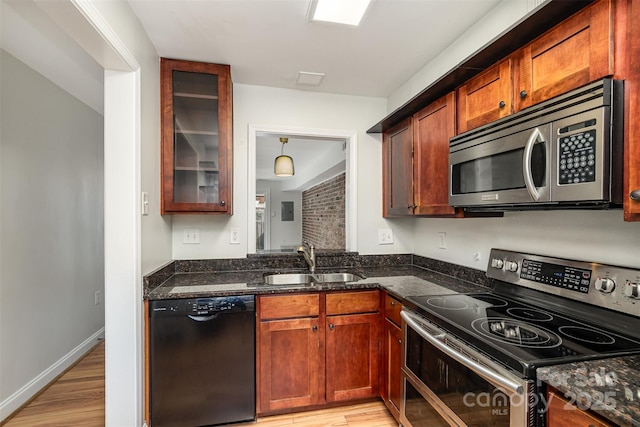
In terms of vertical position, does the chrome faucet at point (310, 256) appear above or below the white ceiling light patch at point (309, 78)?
below

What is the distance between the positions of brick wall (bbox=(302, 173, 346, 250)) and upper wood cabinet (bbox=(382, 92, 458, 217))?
159 cm

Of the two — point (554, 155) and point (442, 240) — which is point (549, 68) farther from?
point (442, 240)

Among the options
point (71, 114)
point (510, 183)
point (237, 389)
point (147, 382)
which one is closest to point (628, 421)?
point (510, 183)

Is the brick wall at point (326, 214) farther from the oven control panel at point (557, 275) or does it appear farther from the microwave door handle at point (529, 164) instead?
the microwave door handle at point (529, 164)

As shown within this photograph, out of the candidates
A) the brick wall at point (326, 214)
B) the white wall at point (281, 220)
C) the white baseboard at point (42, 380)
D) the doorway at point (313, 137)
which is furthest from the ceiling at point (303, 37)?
the white wall at point (281, 220)

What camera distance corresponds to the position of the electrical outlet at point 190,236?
2436mm

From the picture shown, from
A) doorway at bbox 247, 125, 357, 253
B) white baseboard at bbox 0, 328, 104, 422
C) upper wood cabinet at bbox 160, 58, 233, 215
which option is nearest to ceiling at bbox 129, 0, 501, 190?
upper wood cabinet at bbox 160, 58, 233, 215

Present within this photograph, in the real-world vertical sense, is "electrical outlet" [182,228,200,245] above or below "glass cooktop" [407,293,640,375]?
above

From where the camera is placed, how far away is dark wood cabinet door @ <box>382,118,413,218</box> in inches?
88.7

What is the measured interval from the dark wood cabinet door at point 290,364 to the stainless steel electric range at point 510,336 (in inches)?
22.6

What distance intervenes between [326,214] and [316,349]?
355 cm

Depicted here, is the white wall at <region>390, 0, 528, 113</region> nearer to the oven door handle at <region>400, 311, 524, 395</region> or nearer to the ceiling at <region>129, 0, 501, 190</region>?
the ceiling at <region>129, 0, 501, 190</region>

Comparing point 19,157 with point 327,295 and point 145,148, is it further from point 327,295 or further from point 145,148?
point 327,295

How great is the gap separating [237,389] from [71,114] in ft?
9.05
